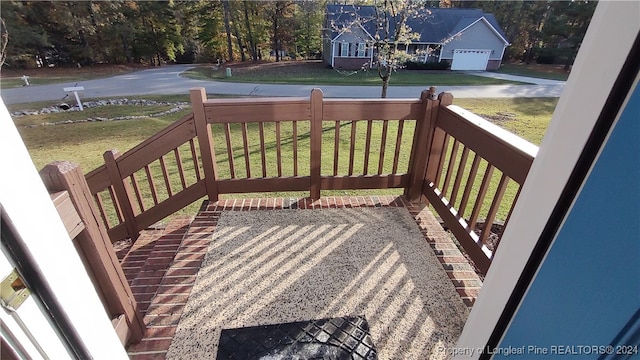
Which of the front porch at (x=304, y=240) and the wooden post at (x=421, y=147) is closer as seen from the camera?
the front porch at (x=304, y=240)

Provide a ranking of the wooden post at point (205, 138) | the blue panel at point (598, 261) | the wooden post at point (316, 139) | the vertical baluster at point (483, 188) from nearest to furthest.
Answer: the blue panel at point (598, 261) < the vertical baluster at point (483, 188) < the wooden post at point (205, 138) < the wooden post at point (316, 139)

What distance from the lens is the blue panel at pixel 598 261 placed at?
63 cm

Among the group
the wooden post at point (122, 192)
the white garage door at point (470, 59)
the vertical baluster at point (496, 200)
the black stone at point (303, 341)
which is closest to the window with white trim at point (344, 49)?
the white garage door at point (470, 59)

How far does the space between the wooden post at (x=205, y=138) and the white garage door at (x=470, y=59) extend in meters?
22.8

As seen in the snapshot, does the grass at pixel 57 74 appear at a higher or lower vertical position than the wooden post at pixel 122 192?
lower

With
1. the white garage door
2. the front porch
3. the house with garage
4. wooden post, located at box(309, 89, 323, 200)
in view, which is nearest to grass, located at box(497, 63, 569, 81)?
the white garage door

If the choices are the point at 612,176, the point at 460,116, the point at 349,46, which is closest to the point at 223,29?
the point at 349,46

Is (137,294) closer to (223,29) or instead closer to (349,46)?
(349,46)

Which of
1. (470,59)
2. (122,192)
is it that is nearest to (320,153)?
(122,192)

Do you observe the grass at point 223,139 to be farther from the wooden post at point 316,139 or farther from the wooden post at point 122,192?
the wooden post at point 316,139

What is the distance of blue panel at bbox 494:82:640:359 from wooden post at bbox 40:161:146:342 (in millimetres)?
1693

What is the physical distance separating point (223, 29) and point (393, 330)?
26.8 metres

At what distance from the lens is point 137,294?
6.98ft

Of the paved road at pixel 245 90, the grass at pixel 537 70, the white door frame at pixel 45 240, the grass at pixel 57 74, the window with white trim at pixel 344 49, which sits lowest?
the grass at pixel 57 74
